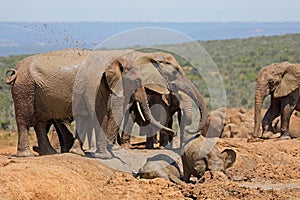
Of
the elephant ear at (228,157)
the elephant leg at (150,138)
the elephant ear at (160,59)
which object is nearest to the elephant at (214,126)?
the elephant leg at (150,138)

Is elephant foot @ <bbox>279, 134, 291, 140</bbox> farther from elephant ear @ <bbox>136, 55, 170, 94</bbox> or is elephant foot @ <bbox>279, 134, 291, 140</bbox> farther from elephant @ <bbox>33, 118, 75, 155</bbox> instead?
elephant @ <bbox>33, 118, 75, 155</bbox>

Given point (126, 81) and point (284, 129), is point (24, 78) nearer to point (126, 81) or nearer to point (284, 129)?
point (126, 81)

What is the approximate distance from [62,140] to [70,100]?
1.42m

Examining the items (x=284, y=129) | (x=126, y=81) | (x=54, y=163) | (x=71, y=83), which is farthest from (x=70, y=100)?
Answer: (x=284, y=129)

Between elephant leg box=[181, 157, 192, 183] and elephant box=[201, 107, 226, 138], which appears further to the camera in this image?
elephant box=[201, 107, 226, 138]

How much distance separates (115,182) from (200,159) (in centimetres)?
148

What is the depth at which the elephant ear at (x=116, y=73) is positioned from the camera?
10406mm

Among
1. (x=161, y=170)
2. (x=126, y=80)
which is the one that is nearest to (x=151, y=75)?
(x=126, y=80)

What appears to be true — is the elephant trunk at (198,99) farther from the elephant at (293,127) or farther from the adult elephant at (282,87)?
the elephant at (293,127)

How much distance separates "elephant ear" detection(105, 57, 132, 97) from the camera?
410 inches

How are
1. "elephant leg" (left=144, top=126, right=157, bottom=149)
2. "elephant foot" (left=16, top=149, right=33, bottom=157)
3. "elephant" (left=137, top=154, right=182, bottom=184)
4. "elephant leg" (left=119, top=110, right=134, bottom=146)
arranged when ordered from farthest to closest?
"elephant leg" (left=144, top=126, right=157, bottom=149) → "elephant leg" (left=119, top=110, right=134, bottom=146) → "elephant foot" (left=16, top=149, right=33, bottom=157) → "elephant" (left=137, top=154, right=182, bottom=184)

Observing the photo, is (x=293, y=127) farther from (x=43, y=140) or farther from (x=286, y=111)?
(x=43, y=140)

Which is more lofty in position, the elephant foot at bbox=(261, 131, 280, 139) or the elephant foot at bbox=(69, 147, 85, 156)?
the elephant foot at bbox=(69, 147, 85, 156)

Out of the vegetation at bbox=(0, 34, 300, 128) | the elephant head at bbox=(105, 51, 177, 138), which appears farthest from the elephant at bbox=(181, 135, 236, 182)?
the vegetation at bbox=(0, 34, 300, 128)
